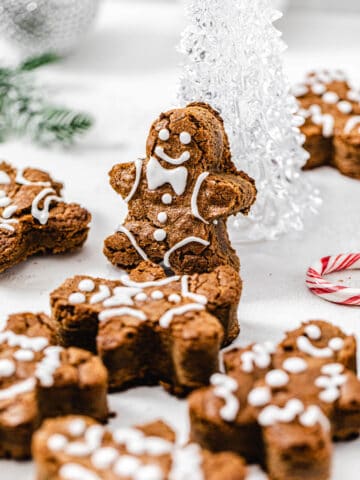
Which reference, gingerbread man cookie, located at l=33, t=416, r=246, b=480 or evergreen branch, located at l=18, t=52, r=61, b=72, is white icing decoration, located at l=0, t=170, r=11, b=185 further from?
gingerbread man cookie, located at l=33, t=416, r=246, b=480

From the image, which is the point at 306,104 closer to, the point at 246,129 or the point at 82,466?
the point at 246,129

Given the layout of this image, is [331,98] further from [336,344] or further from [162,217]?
[336,344]

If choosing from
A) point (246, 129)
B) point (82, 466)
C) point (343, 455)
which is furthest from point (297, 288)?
point (82, 466)

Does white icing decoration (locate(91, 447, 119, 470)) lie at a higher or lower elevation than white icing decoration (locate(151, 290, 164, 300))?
lower

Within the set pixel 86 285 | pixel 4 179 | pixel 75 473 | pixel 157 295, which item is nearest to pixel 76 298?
pixel 86 285

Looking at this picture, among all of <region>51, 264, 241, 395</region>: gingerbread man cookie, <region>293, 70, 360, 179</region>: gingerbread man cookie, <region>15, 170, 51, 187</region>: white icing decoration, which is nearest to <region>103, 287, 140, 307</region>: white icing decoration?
<region>51, 264, 241, 395</region>: gingerbread man cookie
